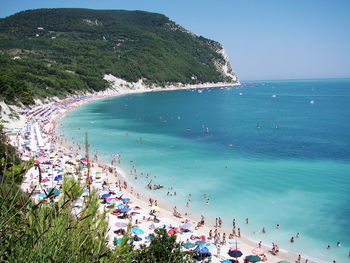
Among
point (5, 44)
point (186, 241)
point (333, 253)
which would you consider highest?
point (5, 44)

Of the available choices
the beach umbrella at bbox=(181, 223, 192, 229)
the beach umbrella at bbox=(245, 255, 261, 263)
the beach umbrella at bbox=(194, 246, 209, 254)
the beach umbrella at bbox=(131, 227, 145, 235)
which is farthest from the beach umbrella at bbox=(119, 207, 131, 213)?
the beach umbrella at bbox=(245, 255, 261, 263)

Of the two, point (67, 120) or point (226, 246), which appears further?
point (67, 120)

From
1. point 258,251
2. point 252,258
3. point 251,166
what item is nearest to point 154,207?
point 258,251

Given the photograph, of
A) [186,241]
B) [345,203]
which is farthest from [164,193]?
[345,203]

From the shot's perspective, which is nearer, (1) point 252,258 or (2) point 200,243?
(1) point 252,258

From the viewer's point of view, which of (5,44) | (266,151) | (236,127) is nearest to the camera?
(266,151)

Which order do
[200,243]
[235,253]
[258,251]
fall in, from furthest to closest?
[200,243], [258,251], [235,253]

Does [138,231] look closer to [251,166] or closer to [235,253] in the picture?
[235,253]

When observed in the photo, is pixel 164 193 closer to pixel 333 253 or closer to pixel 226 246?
pixel 226 246

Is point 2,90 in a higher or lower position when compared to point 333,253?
higher
